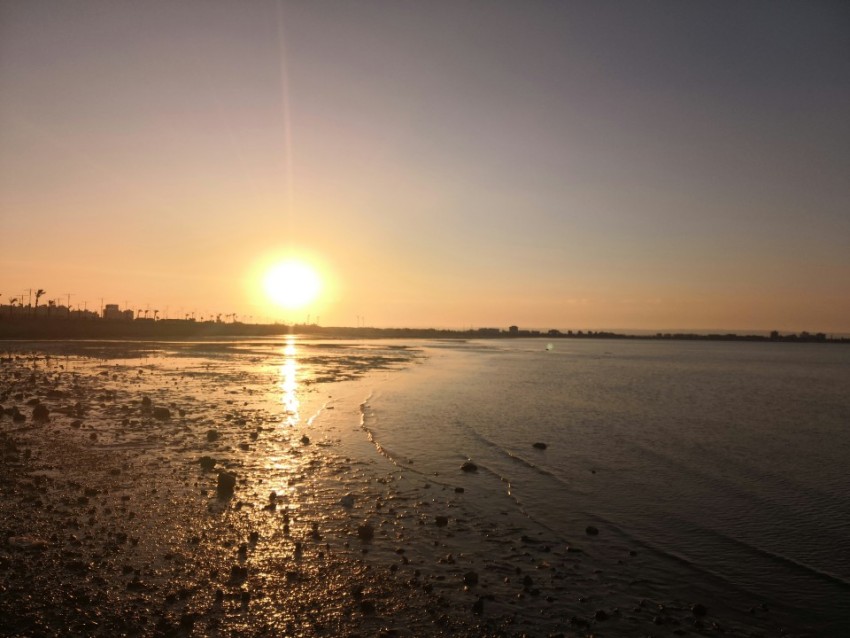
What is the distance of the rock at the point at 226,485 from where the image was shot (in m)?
15.4

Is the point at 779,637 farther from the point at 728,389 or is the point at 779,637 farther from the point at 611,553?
the point at 728,389

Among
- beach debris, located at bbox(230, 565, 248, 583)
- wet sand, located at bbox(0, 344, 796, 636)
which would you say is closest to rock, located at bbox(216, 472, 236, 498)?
wet sand, located at bbox(0, 344, 796, 636)

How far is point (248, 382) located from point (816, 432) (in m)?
43.7

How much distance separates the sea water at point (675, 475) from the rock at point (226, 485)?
6887 millimetres

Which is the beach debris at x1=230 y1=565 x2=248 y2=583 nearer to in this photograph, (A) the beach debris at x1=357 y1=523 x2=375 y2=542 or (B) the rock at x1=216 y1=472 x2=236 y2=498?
(A) the beach debris at x1=357 y1=523 x2=375 y2=542

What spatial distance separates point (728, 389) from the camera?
55031mm

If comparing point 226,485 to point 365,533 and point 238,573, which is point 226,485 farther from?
point 238,573

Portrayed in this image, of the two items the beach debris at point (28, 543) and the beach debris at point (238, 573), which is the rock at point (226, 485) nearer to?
the beach debris at point (28, 543)

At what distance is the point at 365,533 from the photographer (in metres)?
12.7

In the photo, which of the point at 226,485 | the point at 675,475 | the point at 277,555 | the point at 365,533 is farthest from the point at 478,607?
the point at 675,475

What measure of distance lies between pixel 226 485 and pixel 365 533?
18.0 ft

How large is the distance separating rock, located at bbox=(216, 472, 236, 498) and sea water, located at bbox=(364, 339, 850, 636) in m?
6.89

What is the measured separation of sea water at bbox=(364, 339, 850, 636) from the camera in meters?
12.1

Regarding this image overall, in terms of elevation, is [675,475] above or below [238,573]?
below
